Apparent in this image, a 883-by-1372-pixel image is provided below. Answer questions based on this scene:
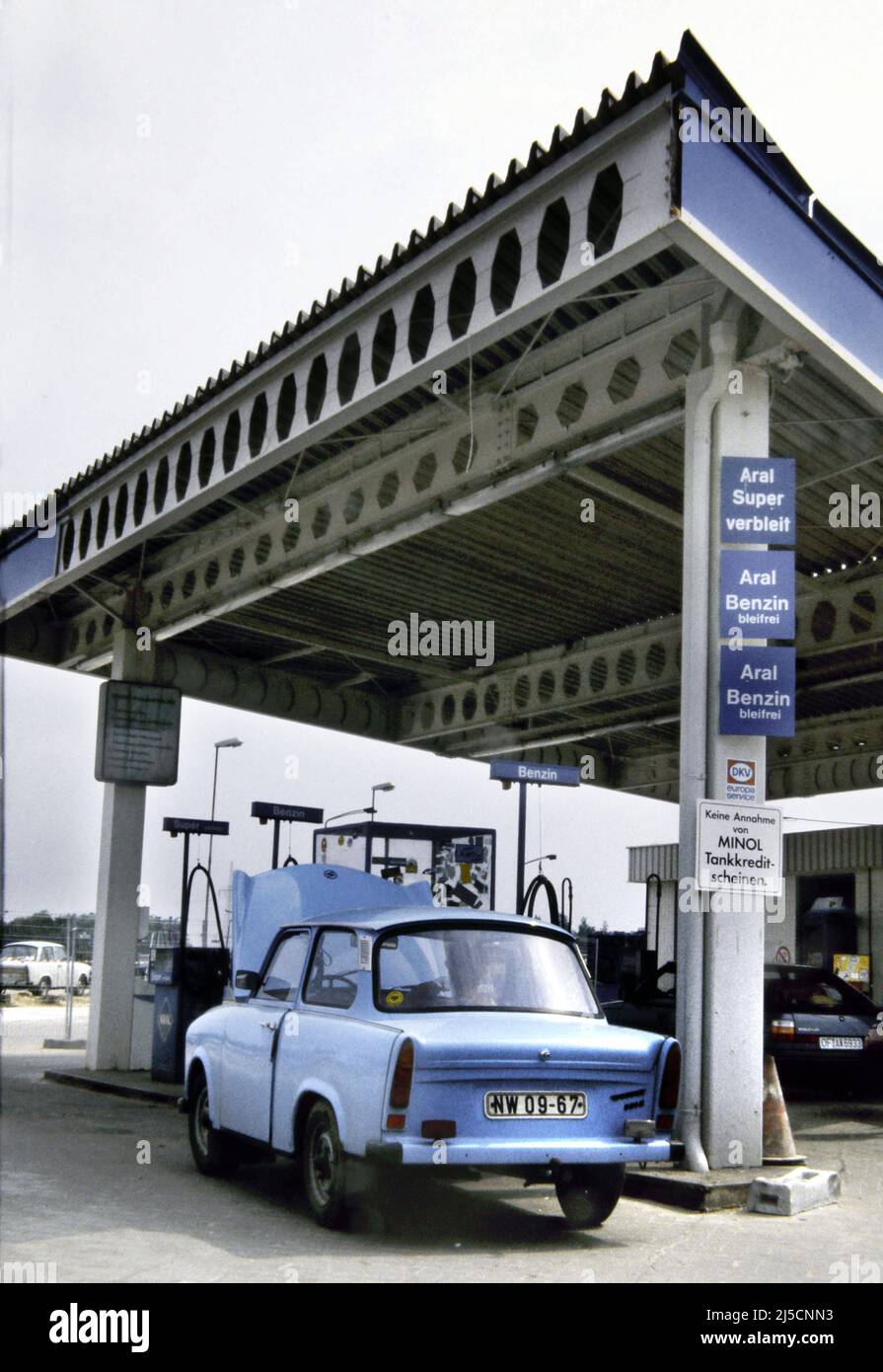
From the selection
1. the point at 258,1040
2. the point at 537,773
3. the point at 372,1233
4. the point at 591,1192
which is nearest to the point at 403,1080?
the point at 372,1233

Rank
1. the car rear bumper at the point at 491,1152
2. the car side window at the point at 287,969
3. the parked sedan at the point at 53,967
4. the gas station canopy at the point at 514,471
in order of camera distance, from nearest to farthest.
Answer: the car rear bumper at the point at 491,1152 < the car side window at the point at 287,969 < the gas station canopy at the point at 514,471 < the parked sedan at the point at 53,967

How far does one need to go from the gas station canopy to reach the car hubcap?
182 inches

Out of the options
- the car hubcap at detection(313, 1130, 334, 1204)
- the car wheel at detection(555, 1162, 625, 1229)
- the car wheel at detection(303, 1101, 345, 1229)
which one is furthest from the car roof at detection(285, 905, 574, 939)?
the car wheel at detection(555, 1162, 625, 1229)

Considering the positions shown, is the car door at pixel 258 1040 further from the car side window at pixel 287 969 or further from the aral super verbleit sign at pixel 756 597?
the aral super verbleit sign at pixel 756 597

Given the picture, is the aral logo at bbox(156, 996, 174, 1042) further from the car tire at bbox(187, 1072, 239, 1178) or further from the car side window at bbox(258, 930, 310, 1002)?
the car side window at bbox(258, 930, 310, 1002)

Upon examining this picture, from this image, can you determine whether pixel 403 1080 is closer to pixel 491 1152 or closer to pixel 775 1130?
pixel 491 1152

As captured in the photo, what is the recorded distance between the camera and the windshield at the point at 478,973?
24.6ft

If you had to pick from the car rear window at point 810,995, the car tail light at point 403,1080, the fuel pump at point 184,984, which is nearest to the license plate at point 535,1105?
the car tail light at point 403,1080

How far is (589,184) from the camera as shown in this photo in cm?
906

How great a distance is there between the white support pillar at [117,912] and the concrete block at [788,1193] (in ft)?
35.8

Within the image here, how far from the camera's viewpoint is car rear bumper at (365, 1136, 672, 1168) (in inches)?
263
